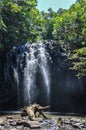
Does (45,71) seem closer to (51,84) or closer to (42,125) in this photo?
(51,84)

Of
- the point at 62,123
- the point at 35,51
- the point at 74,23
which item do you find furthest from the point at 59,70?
the point at 62,123

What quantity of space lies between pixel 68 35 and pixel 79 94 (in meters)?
6.91

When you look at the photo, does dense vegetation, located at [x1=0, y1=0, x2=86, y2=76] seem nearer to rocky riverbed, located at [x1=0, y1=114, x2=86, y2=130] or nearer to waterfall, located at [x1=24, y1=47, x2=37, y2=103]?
waterfall, located at [x1=24, y1=47, x2=37, y2=103]

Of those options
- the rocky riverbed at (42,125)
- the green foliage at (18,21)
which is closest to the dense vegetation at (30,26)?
the green foliage at (18,21)

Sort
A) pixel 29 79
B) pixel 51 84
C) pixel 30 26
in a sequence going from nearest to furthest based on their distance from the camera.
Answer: pixel 29 79 < pixel 51 84 < pixel 30 26

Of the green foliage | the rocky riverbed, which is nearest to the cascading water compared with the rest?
the green foliage

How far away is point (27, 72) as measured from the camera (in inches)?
1251

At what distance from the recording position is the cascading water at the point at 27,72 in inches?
1241

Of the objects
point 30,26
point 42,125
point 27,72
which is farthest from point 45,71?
point 42,125

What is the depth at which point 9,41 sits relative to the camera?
1334 inches

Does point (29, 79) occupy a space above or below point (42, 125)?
above

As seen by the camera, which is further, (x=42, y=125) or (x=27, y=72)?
(x=27, y=72)

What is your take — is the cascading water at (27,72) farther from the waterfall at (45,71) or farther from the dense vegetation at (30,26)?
the dense vegetation at (30,26)

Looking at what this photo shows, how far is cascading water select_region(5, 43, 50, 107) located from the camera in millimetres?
31531
